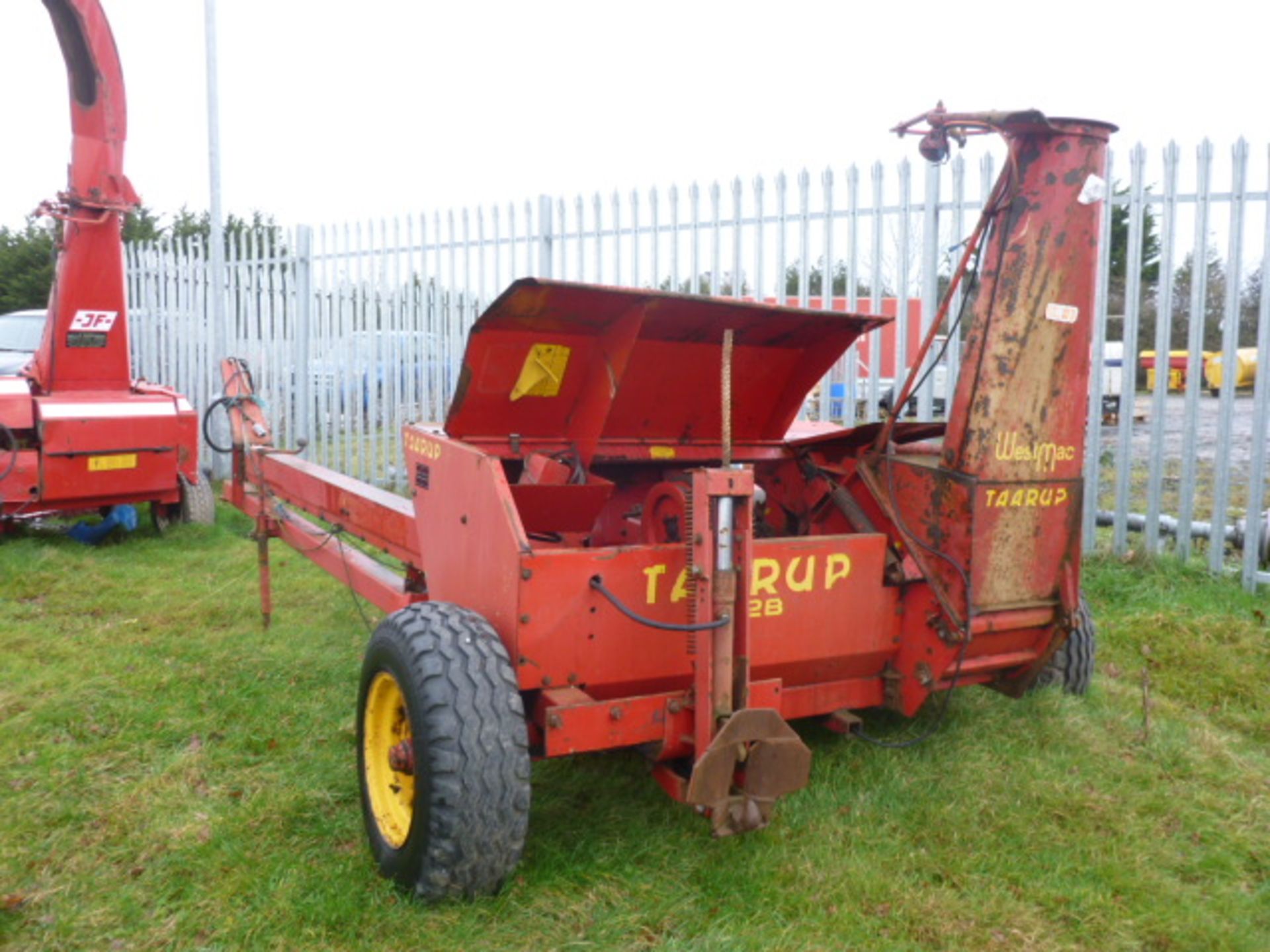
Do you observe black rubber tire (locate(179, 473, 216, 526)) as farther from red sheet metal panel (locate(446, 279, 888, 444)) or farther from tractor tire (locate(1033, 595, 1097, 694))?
tractor tire (locate(1033, 595, 1097, 694))

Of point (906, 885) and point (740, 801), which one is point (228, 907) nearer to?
point (740, 801)

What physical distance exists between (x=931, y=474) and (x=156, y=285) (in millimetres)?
10510

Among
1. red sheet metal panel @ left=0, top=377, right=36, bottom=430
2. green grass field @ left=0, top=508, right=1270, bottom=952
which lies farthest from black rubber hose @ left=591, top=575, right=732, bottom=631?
red sheet metal panel @ left=0, top=377, right=36, bottom=430

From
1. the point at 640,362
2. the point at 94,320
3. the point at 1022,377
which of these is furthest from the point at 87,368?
the point at 1022,377

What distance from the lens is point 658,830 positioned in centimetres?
308

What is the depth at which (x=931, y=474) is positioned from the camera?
3164mm

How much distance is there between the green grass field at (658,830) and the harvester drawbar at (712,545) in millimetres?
247

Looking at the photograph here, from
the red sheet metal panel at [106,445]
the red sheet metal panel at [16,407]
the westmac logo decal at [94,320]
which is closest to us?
the red sheet metal panel at [16,407]

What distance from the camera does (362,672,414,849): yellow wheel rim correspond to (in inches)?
113

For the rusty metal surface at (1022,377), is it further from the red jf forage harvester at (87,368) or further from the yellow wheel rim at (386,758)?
the red jf forage harvester at (87,368)

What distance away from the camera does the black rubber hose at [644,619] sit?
2568 mm

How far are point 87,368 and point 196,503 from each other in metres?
1.35

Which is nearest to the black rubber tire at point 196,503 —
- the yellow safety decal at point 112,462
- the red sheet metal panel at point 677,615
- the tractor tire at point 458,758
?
the yellow safety decal at point 112,462

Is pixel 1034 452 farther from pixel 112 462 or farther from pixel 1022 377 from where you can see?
pixel 112 462
